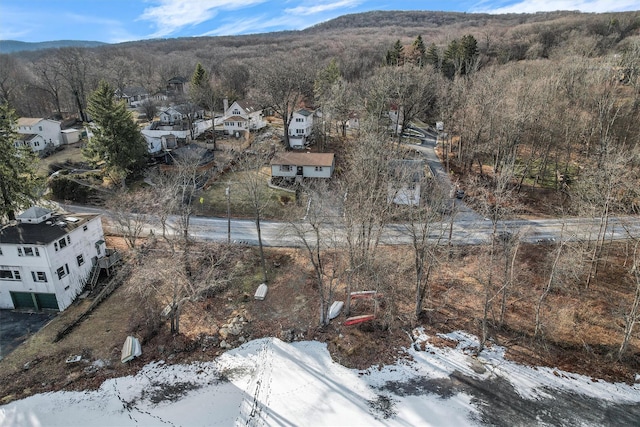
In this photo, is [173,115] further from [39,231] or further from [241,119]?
[39,231]

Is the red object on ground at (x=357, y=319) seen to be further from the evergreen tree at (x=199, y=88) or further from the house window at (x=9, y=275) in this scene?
the evergreen tree at (x=199, y=88)

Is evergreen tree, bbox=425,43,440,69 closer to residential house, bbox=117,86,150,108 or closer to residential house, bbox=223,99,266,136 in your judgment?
residential house, bbox=223,99,266,136

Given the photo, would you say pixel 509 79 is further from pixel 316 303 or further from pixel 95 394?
pixel 95 394

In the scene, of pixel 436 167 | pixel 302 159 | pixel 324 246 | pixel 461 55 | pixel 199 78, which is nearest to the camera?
pixel 324 246

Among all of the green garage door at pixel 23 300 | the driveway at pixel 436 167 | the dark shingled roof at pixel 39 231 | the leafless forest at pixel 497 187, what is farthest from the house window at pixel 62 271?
the driveway at pixel 436 167

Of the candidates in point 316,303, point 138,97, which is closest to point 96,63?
point 138,97

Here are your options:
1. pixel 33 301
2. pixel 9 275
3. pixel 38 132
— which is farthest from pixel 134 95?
pixel 33 301
